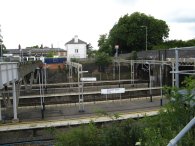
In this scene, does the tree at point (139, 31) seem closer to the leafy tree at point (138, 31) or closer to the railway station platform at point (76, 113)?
the leafy tree at point (138, 31)

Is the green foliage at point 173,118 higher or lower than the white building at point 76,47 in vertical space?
lower

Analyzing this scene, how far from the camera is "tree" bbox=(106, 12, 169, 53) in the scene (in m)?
73.2

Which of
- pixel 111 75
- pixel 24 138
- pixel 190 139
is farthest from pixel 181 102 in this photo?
pixel 111 75

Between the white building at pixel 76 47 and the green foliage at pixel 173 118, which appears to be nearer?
the green foliage at pixel 173 118

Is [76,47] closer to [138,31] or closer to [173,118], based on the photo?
[138,31]

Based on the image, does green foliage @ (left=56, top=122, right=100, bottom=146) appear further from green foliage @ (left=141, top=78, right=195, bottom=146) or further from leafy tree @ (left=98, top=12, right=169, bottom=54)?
leafy tree @ (left=98, top=12, right=169, bottom=54)

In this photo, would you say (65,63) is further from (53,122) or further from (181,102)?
(181,102)

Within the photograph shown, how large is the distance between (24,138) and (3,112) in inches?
379

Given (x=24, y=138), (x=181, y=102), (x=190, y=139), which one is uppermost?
(x=181, y=102)

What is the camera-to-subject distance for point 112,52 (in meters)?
82.4

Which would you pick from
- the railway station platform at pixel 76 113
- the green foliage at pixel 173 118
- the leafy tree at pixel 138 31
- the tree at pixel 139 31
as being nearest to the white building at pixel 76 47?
the leafy tree at pixel 138 31

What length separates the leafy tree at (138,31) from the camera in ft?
240

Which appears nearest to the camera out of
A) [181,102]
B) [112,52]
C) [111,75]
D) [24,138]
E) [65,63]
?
[181,102]

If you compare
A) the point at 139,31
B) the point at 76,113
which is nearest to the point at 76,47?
the point at 139,31
